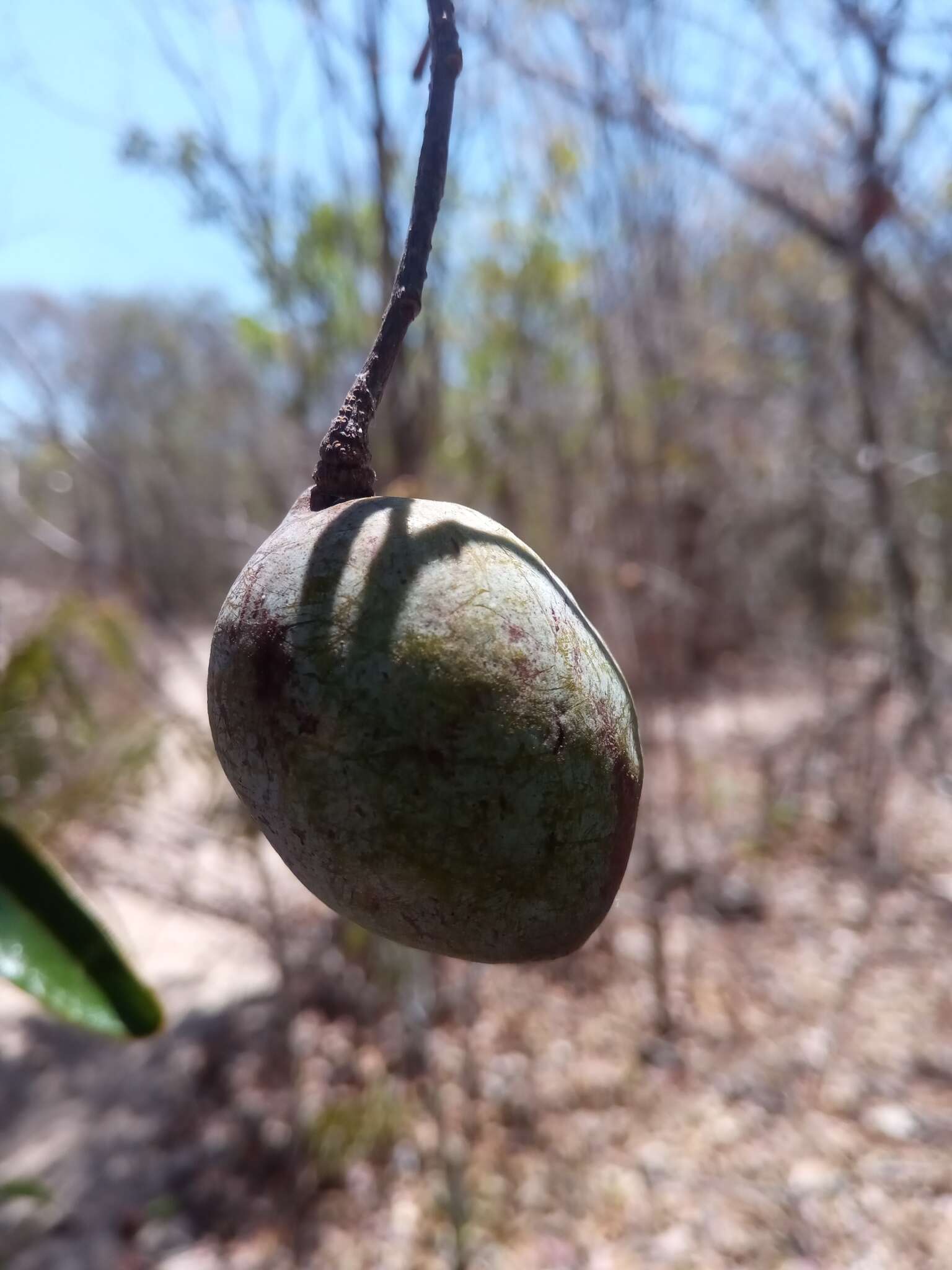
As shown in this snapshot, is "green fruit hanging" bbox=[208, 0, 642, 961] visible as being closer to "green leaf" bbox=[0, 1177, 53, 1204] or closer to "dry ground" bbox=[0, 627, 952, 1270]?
"green leaf" bbox=[0, 1177, 53, 1204]

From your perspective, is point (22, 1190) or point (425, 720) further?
point (22, 1190)

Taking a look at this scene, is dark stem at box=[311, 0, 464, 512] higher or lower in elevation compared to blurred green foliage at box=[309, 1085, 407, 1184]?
higher

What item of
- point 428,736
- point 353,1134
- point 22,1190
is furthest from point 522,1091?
point 428,736

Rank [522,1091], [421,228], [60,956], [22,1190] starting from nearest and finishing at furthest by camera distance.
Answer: [421,228], [60,956], [22,1190], [522,1091]

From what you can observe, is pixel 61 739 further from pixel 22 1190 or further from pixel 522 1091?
pixel 522 1091

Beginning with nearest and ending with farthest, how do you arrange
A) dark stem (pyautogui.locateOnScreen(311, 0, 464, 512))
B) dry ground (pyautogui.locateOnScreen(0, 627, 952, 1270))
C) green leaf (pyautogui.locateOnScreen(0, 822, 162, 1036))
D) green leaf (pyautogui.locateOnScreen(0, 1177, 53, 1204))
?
dark stem (pyautogui.locateOnScreen(311, 0, 464, 512)) → green leaf (pyautogui.locateOnScreen(0, 822, 162, 1036)) → green leaf (pyautogui.locateOnScreen(0, 1177, 53, 1204)) → dry ground (pyautogui.locateOnScreen(0, 627, 952, 1270))

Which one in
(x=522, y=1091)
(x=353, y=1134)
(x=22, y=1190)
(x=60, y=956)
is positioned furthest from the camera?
(x=522, y=1091)

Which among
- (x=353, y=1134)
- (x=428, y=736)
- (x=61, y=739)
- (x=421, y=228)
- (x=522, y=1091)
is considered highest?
(x=421, y=228)

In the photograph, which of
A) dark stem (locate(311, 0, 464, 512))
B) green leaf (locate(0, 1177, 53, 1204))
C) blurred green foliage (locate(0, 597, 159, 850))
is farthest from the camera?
blurred green foliage (locate(0, 597, 159, 850))

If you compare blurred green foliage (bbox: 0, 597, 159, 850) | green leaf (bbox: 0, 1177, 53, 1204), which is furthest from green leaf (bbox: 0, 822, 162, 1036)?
blurred green foliage (bbox: 0, 597, 159, 850)
